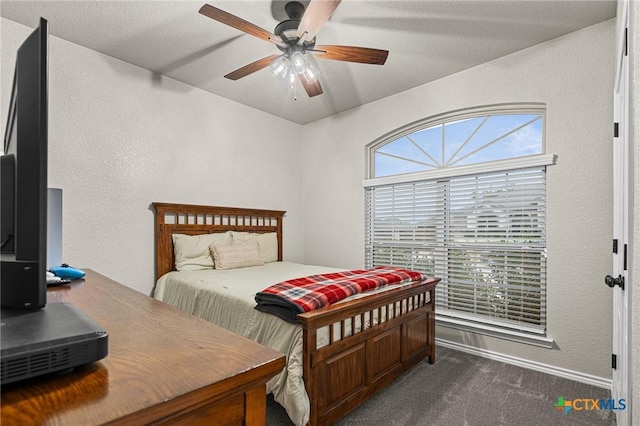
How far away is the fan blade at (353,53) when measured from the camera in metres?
2.21

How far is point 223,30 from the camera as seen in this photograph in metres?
2.62

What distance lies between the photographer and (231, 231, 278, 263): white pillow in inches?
146

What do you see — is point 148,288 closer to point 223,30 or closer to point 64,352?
point 223,30

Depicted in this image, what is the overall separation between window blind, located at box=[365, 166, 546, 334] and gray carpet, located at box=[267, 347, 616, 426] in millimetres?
455

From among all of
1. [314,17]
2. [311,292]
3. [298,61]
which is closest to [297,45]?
[298,61]

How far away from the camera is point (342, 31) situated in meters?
2.60

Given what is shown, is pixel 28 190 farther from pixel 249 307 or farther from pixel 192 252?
pixel 192 252

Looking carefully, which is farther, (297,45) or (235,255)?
(235,255)

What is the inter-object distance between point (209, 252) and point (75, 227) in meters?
1.16

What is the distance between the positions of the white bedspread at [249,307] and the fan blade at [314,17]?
1742 mm

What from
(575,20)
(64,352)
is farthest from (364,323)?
(575,20)

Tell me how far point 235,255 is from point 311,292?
171cm

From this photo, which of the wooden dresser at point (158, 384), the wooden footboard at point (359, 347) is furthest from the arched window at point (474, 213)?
the wooden dresser at point (158, 384)

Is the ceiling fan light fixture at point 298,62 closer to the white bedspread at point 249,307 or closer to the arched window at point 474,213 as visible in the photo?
the white bedspread at point 249,307
